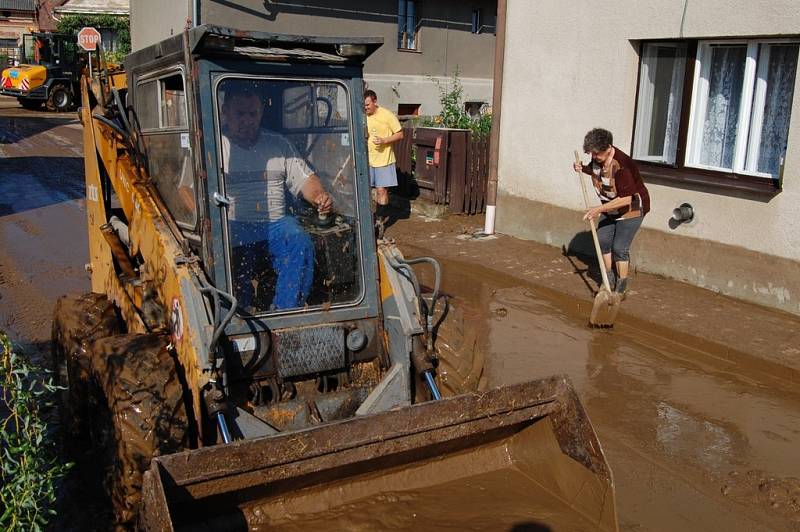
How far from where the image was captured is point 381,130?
37.8 feet

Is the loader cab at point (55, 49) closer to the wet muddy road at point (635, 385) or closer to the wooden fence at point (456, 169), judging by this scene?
the wet muddy road at point (635, 385)

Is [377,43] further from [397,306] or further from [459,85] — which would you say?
[459,85]

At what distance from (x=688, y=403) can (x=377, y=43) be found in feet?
12.8

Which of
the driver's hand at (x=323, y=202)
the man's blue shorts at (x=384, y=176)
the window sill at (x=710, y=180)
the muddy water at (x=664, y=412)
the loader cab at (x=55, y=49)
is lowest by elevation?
the muddy water at (x=664, y=412)

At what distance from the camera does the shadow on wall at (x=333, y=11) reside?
64.8 ft

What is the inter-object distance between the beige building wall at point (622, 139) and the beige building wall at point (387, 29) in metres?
9.91

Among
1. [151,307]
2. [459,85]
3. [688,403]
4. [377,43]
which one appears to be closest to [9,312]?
[151,307]

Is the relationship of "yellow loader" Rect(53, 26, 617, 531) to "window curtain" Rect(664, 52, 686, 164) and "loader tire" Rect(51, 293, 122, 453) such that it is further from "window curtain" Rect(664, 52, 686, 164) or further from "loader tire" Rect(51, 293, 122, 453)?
"window curtain" Rect(664, 52, 686, 164)

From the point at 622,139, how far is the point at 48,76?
1023 inches

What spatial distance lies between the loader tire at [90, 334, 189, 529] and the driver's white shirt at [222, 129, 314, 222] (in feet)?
2.80

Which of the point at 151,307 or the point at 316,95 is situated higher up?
the point at 316,95

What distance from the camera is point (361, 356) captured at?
187 inches

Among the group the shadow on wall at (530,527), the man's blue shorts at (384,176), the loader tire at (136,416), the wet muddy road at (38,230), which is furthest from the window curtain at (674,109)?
the loader tire at (136,416)

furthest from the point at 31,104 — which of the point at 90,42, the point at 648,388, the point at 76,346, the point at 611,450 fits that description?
the point at 611,450
